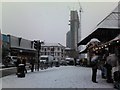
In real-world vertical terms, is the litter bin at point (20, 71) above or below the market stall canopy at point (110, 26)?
below

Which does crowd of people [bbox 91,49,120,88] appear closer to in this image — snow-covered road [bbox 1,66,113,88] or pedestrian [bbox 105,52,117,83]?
pedestrian [bbox 105,52,117,83]

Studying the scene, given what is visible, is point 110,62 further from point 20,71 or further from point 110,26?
point 20,71

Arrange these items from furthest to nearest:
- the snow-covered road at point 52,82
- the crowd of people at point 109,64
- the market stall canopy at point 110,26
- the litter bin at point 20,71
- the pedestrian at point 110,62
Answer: the litter bin at point 20,71 < the market stall canopy at point 110,26 < the pedestrian at point 110,62 < the snow-covered road at point 52,82 < the crowd of people at point 109,64

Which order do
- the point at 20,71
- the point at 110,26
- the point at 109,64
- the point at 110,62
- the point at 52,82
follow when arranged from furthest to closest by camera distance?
1. the point at 20,71
2. the point at 110,26
3. the point at 52,82
4. the point at 109,64
5. the point at 110,62

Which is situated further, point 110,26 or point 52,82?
point 110,26

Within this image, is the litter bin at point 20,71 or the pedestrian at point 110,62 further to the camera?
the litter bin at point 20,71

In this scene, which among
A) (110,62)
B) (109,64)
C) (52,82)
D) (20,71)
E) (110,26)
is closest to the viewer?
(110,62)

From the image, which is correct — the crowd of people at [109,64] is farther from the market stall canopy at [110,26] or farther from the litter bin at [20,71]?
the litter bin at [20,71]

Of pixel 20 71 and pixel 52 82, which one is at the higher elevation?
pixel 20 71

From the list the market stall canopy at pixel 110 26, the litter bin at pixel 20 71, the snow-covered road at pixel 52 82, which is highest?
the market stall canopy at pixel 110 26

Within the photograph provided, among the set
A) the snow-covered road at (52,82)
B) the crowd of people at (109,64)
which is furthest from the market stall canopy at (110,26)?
the snow-covered road at (52,82)


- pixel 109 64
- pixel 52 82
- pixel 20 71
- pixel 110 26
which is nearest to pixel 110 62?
pixel 109 64

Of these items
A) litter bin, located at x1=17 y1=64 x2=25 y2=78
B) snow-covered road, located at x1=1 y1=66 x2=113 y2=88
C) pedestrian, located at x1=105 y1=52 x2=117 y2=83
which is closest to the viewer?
snow-covered road, located at x1=1 y1=66 x2=113 y2=88

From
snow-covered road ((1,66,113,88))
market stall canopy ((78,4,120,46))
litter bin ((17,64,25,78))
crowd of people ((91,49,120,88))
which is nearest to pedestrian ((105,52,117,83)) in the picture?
crowd of people ((91,49,120,88))
